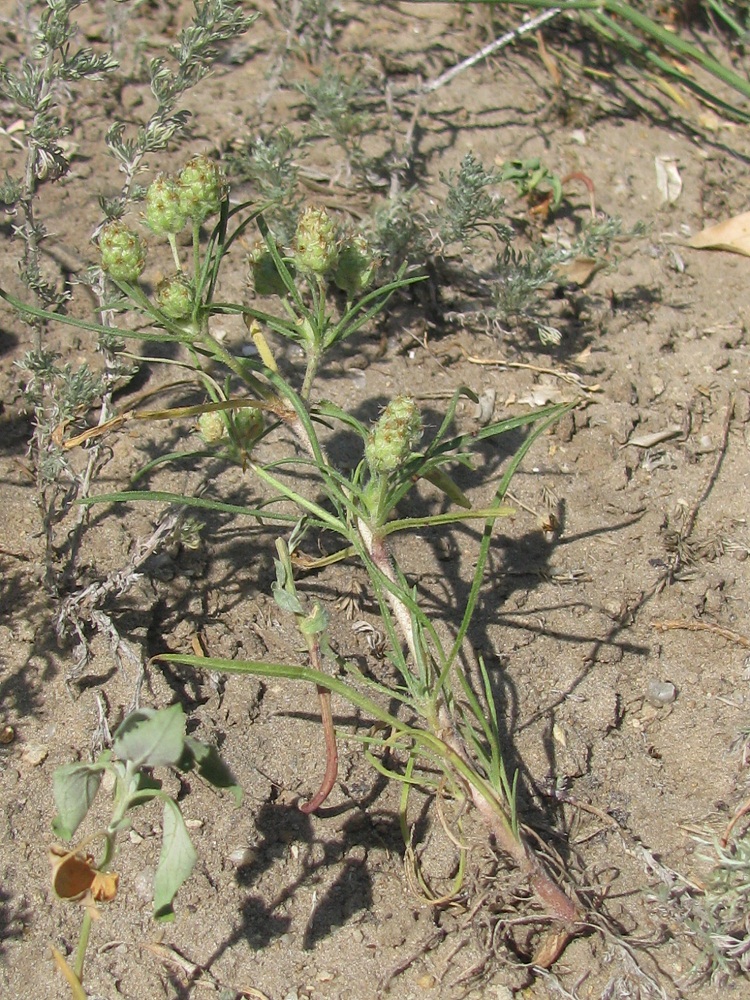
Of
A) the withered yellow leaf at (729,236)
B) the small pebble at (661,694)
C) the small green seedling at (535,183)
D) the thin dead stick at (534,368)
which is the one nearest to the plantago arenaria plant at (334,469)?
the small pebble at (661,694)

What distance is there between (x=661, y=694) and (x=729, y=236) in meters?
1.78

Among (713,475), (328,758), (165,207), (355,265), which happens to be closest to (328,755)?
(328,758)

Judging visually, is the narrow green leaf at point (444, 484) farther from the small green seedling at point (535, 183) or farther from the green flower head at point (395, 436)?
the small green seedling at point (535, 183)

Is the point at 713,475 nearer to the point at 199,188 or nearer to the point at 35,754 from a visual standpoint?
the point at 199,188

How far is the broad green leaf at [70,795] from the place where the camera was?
5.78 feet

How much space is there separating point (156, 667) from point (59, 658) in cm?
23

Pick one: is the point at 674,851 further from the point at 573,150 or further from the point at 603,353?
the point at 573,150

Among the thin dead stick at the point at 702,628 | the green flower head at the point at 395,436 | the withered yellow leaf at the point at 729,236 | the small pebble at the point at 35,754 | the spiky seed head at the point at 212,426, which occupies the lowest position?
the small pebble at the point at 35,754

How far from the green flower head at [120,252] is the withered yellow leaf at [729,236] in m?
2.25

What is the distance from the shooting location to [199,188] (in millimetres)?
1964

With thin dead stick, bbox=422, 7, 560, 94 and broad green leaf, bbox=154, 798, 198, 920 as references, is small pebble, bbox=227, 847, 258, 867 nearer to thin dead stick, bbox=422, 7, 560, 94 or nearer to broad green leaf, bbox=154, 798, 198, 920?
broad green leaf, bbox=154, 798, 198, 920

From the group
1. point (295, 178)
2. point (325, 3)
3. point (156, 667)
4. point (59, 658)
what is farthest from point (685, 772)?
point (325, 3)

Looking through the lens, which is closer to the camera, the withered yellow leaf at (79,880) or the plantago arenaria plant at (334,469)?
the withered yellow leaf at (79,880)

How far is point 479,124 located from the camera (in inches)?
147
